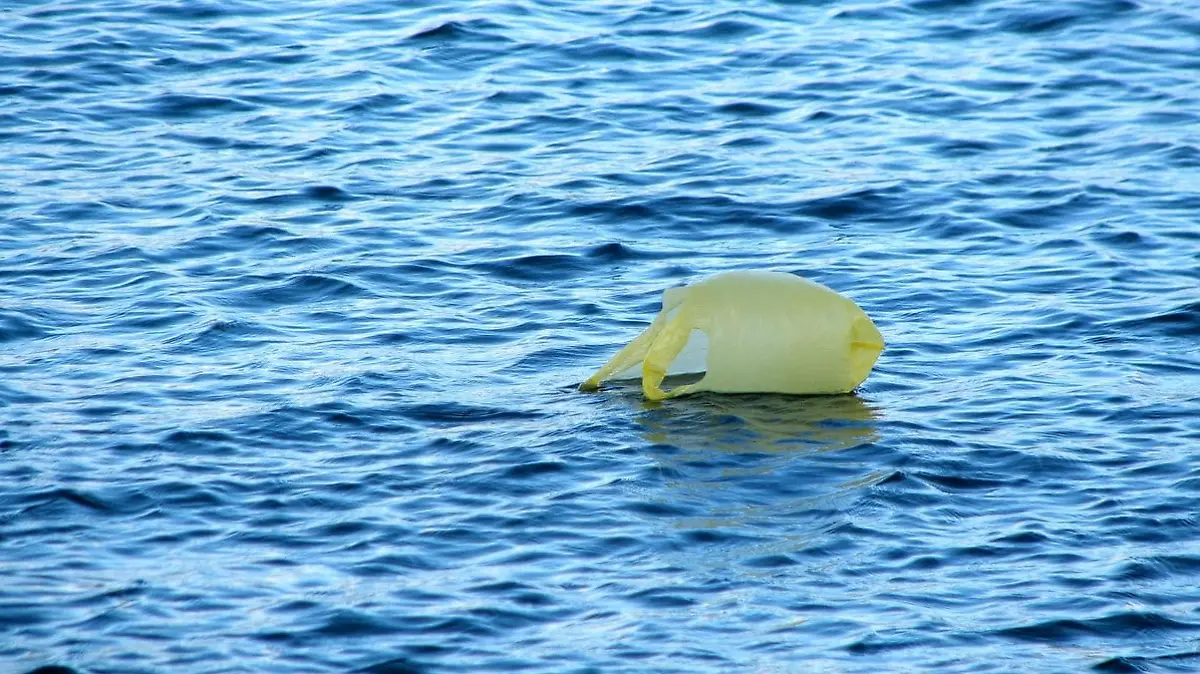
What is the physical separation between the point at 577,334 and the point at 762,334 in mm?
1969

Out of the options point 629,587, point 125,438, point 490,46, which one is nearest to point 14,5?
point 490,46

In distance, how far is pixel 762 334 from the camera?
9.12 meters

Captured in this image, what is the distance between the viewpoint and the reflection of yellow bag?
913cm

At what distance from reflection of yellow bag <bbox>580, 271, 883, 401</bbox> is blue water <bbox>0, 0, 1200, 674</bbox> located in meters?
0.21

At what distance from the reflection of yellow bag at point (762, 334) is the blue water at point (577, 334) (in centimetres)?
21

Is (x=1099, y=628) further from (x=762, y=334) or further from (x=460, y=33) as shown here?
(x=460, y=33)

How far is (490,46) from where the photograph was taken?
694 inches

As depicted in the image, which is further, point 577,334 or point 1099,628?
point 577,334

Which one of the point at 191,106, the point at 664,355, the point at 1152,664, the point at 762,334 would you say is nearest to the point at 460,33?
the point at 191,106

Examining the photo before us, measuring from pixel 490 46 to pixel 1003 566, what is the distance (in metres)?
11.3

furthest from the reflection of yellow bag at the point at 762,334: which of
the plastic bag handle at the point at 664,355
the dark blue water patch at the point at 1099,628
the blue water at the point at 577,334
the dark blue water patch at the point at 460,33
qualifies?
the dark blue water patch at the point at 460,33

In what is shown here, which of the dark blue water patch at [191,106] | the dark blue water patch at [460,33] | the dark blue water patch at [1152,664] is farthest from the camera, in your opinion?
the dark blue water patch at [460,33]

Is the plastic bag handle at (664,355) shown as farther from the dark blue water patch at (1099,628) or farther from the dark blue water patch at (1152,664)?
the dark blue water patch at (1152,664)

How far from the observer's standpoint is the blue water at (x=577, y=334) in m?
7.02
